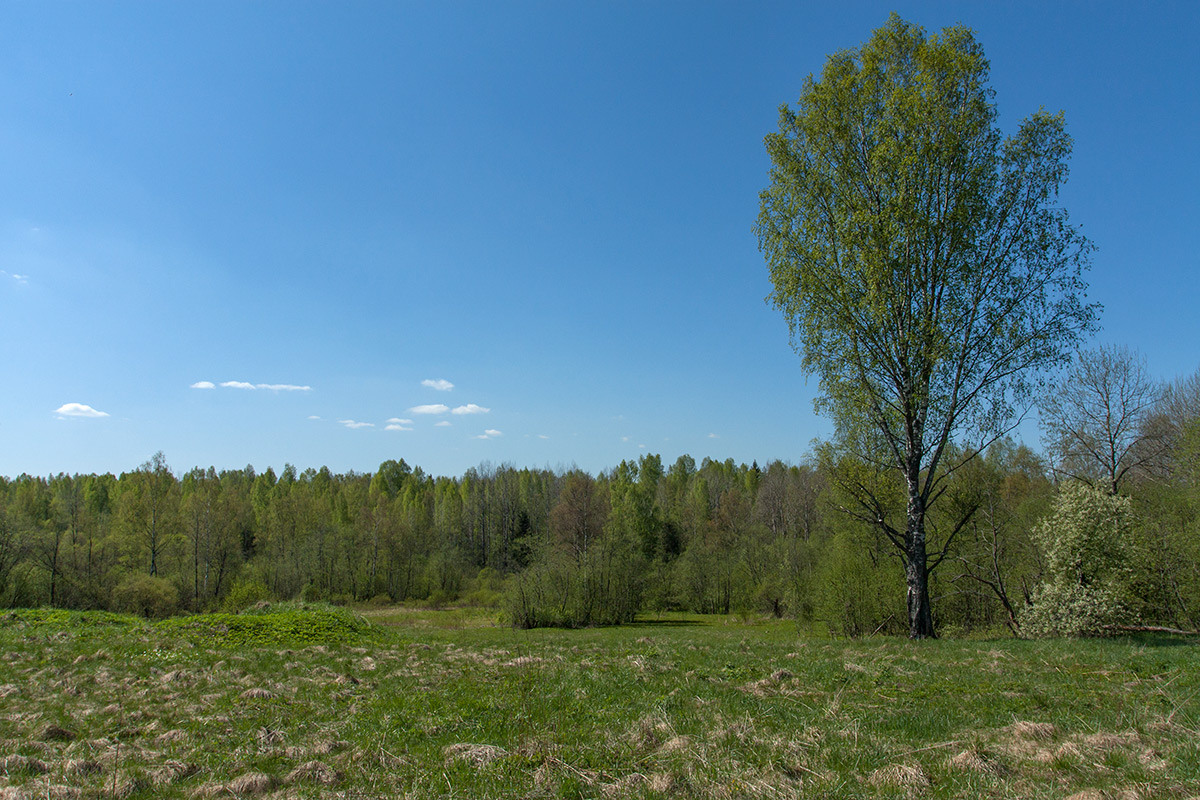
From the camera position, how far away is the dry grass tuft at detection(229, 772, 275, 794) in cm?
503

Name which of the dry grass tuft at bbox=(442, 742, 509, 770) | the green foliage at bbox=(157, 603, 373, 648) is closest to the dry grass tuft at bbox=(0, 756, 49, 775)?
the dry grass tuft at bbox=(442, 742, 509, 770)

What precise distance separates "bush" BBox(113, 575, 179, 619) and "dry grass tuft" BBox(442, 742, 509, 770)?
43.3 m

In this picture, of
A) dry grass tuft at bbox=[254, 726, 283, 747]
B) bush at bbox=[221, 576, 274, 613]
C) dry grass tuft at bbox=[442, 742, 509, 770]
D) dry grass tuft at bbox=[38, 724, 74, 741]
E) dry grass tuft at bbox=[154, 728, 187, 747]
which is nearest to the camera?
dry grass tuft at bbox=[442, 742, 509, 770]

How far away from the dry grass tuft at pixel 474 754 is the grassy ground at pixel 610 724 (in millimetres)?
28

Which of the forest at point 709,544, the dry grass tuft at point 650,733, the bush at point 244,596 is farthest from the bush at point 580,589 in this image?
the dry grass tuft at point 650,733

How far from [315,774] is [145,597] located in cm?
4449

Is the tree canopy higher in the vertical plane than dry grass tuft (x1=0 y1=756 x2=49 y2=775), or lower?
higher

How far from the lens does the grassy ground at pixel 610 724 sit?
15.9ft

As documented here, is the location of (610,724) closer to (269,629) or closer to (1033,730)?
(1033,730)

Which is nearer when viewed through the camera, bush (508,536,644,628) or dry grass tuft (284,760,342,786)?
dry grass tuft (284,760,342,786)

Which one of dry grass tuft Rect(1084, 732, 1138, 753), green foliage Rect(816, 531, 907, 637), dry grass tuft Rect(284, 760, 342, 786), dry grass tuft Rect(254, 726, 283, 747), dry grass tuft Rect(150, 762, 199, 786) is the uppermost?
dry grass tuft Rect(1084, 732, 1138, 753)

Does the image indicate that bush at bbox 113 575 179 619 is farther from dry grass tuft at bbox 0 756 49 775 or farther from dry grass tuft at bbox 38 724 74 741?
dry grass tuft at bbox 0 756 49 775

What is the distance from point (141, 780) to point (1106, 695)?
35.7 ft

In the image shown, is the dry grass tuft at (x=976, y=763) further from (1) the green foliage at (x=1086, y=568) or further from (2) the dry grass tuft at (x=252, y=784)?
(1) the green foliage at (x=1086, y=568)
